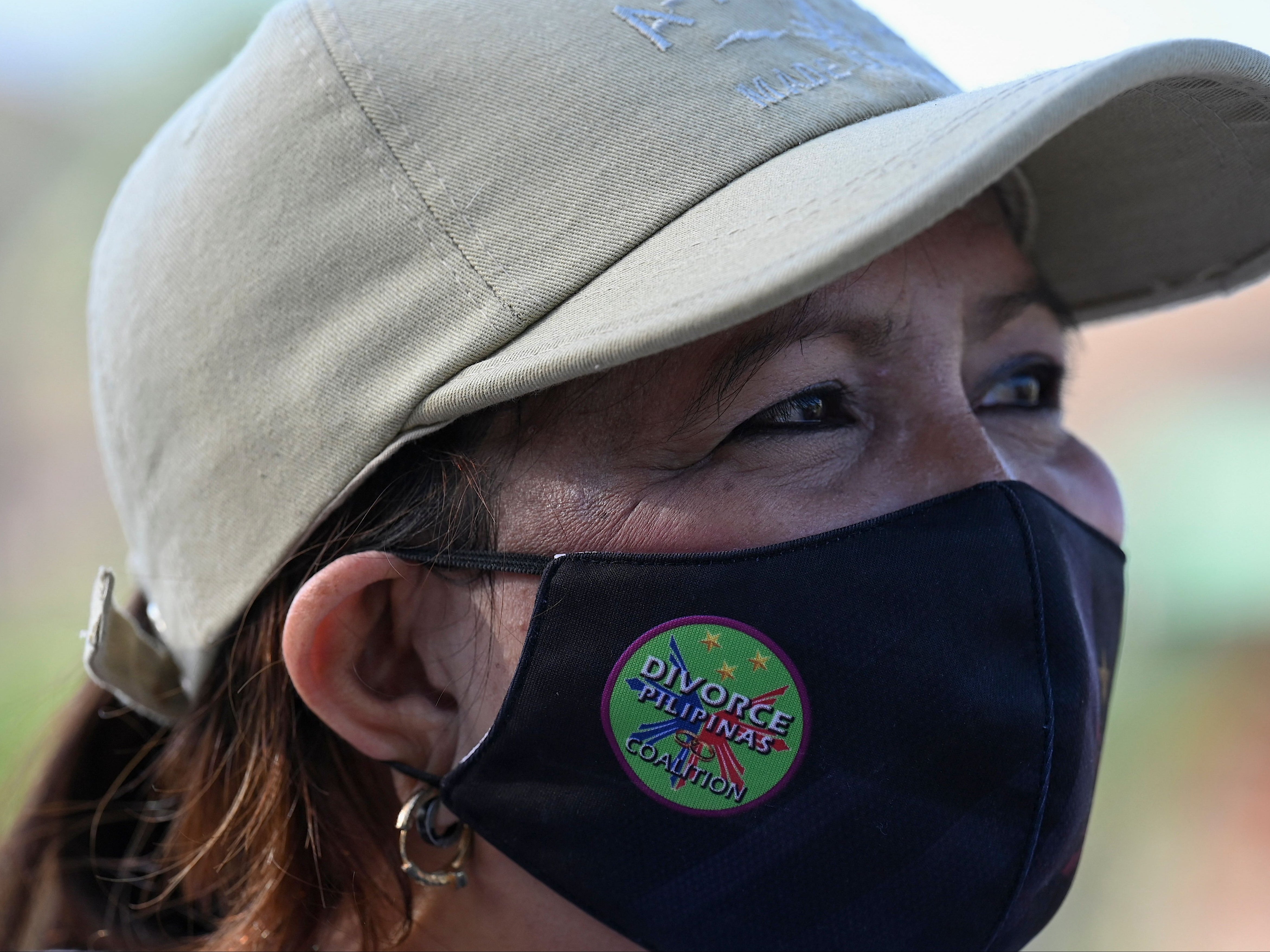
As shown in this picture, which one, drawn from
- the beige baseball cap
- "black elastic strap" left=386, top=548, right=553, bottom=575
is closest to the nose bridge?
the beige baseball cap

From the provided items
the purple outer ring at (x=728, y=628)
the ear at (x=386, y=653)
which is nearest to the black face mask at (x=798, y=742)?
the purple outer ring at (x=728, y=628)

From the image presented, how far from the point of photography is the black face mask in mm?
1241

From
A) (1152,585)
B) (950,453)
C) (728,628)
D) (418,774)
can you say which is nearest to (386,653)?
(418,774)

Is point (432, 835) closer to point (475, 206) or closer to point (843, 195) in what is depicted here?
point (475, 206)

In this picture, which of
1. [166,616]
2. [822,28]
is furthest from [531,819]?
[822,28]

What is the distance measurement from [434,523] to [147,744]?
81 cm

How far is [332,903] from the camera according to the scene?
5.10ft

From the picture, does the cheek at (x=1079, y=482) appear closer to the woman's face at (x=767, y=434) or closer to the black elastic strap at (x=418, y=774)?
the woman's face at (x=767, y=434)

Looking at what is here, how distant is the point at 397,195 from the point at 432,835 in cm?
84

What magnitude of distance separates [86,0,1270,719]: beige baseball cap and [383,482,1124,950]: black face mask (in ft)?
1.03

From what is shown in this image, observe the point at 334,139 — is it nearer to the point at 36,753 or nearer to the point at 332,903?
the point at 332,903

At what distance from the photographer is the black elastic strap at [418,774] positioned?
1392mm

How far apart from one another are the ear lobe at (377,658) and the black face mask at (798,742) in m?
0.13

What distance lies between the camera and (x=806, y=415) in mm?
1377
